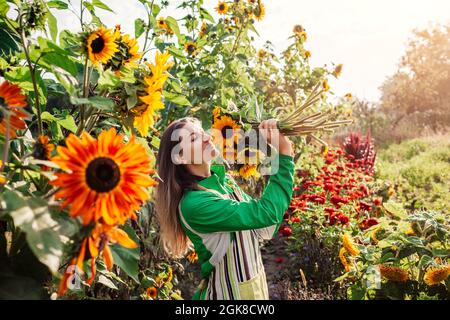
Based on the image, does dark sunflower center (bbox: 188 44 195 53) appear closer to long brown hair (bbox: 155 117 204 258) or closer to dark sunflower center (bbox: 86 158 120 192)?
→ long brown hair (bbox: 155 117 204 258)

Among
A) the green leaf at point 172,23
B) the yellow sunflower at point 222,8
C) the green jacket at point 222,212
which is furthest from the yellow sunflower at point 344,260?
the yellow sunflower at point 222,8

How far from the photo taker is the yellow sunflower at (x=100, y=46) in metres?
1.03

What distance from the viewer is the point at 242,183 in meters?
3.37

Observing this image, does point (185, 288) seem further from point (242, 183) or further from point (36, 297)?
point (36, 297)

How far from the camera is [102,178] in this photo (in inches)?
29.4

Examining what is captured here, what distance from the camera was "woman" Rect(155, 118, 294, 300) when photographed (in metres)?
1.37

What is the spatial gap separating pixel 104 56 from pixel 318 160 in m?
4.24

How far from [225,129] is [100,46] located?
750 millimetres

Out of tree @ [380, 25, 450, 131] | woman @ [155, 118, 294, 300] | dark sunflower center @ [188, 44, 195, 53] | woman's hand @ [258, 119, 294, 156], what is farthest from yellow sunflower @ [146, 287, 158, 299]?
tree @ [380, 25, 450, 131]

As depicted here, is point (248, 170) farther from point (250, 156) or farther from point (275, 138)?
point (275, 138)

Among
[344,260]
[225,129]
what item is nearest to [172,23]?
[225,129]
